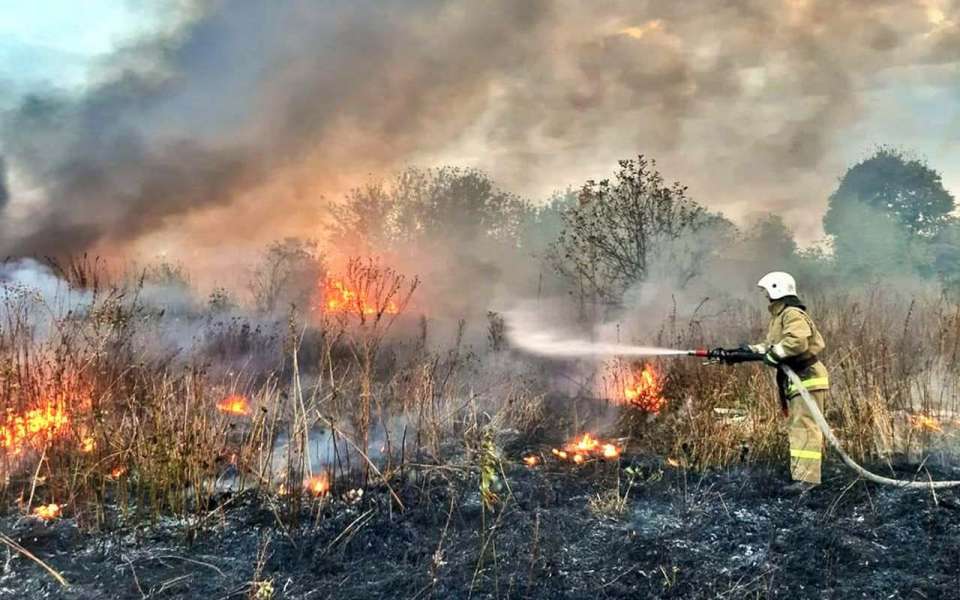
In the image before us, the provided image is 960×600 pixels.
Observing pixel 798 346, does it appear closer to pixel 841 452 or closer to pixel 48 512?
pixel 841 452

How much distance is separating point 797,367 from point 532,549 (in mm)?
3565

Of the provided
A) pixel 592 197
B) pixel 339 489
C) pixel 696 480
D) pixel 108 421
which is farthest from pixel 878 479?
pixel 592 197

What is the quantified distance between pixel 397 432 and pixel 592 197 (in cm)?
660

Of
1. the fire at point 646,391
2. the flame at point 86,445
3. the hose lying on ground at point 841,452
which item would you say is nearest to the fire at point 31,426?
the flame at point 86,445

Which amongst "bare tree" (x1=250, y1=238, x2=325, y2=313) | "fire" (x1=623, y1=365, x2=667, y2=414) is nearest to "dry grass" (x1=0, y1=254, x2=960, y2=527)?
"fire" (x1=623, y1=365, x2=667, y2=414)

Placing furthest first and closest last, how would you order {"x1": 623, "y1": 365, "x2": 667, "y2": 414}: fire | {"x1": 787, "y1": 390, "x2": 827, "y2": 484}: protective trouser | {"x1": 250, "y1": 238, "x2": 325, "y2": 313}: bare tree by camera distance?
{"x1": 250, "y1": 238, "x2": 325, "y2": 313}: bare tree, {"x1": 623, "y1": 365, "x2": 667, "y2": 414}: fire, {"x1": 787, "y1": 390, "x2": 827, "y2": 484}: protective trouser

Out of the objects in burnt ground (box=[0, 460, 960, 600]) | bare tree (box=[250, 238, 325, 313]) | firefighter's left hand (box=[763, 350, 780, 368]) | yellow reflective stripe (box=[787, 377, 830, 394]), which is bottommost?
burnt ground (box=[0, 460, 960, 600])

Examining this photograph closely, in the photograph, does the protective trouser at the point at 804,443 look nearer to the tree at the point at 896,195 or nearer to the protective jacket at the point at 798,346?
the protective jacket at the point at 798,346

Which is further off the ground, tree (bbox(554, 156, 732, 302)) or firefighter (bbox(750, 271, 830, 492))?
tree (bbox(554, 156, 732, 302))

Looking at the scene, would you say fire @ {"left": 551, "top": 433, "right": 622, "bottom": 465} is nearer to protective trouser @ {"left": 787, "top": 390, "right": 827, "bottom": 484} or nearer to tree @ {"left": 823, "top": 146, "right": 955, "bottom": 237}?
protective trouser @ {"left": 787, "top": 390, "right": 827, "bottom": 484}

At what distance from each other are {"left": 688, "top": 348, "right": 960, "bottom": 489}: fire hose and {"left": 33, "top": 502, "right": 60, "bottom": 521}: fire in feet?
19.0

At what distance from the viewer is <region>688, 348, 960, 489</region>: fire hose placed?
5229mm

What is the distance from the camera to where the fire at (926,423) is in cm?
650

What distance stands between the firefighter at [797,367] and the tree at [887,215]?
47.7 ft
